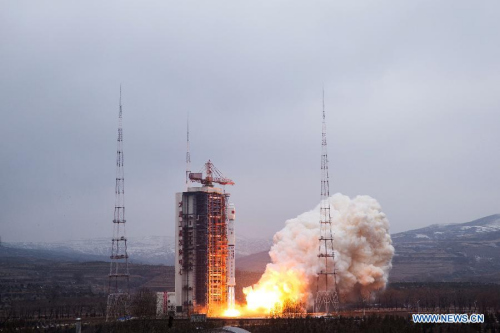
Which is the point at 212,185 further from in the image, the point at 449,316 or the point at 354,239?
the point at 449,316

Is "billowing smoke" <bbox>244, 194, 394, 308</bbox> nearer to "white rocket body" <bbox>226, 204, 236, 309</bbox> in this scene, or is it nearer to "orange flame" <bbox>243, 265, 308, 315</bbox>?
"orange flame" <bbox>243, 265, 308, 315</bbox>

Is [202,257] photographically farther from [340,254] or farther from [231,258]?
[340,254]

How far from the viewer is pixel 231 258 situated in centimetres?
11494

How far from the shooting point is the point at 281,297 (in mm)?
113812

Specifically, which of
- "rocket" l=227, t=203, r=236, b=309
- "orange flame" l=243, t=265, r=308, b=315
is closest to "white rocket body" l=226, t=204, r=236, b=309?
"rocket" l=227, t=203, r=236, b=309

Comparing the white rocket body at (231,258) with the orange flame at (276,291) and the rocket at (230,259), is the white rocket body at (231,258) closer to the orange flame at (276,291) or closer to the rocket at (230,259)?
the rocket at (230,259)

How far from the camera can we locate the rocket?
114 meters

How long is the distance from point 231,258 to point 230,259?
0.78 feet

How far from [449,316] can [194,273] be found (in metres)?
41.1

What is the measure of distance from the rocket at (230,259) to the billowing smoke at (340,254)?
433 centimetres

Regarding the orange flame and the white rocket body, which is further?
the white rocket body

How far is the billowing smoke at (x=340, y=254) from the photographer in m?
114

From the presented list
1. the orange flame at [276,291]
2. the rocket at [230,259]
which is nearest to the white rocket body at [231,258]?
the rocket at [230,259]

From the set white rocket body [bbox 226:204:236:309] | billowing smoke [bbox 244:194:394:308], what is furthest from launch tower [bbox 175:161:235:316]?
billowing smoke [bbox 244:194:394:308]
